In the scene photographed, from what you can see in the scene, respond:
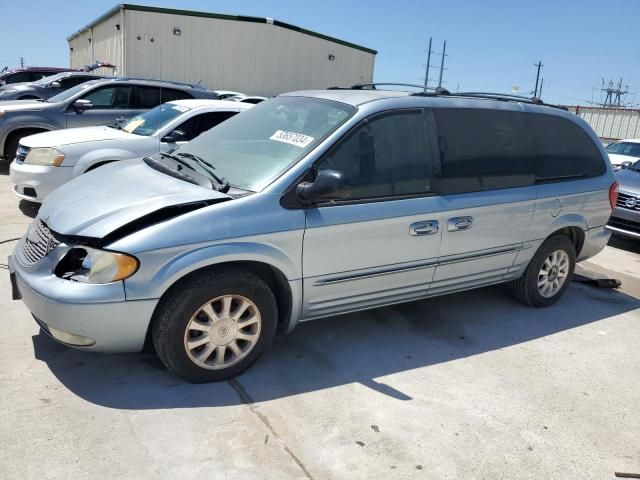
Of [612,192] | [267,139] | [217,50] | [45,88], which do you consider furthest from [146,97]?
[217,50]

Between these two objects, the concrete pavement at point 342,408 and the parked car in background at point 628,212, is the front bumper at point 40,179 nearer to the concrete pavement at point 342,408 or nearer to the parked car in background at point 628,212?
the concrete pavement at point 342,408

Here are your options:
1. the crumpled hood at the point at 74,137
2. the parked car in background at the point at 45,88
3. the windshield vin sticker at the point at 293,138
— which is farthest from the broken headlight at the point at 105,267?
the parked car in background at the point at 45,88

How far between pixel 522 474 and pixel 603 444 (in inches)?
25.8

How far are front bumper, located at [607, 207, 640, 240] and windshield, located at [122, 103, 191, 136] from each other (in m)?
6.04

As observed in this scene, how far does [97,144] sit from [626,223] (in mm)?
7106

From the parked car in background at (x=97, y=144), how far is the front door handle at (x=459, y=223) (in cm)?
350

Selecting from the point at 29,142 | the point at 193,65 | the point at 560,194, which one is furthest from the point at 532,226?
the point at 193,65

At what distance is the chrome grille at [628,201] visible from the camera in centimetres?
772

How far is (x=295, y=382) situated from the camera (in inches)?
134

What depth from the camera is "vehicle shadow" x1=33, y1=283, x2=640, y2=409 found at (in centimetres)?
318

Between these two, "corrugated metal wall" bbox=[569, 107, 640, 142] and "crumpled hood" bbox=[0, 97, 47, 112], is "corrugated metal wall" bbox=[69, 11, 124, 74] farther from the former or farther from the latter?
"corrugated metal wall" bbox=[569, 107, 640, 142]

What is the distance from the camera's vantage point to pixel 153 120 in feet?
22.9

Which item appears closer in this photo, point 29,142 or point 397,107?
point 397,107

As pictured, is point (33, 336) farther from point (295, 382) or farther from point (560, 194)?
point (560, 194)
